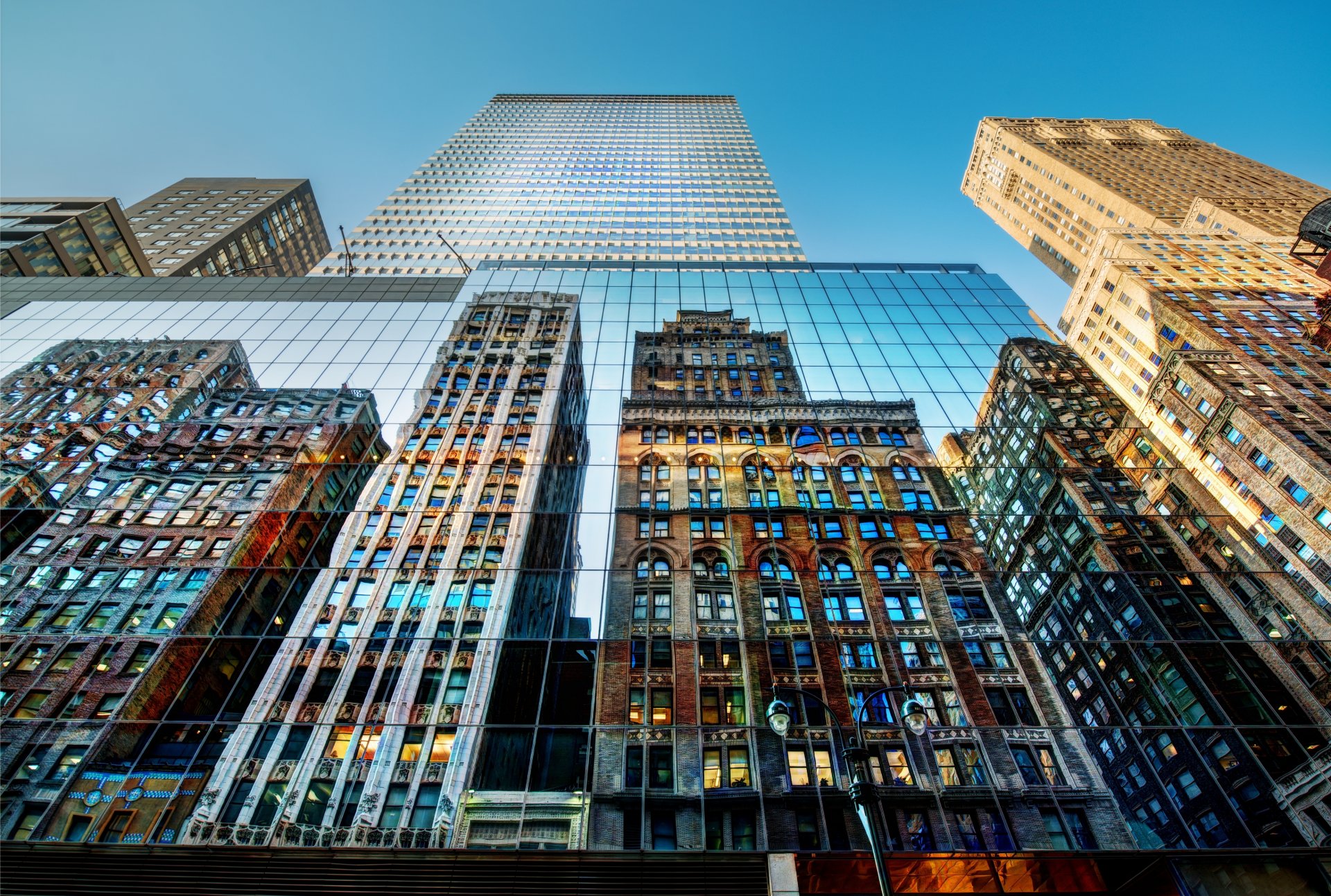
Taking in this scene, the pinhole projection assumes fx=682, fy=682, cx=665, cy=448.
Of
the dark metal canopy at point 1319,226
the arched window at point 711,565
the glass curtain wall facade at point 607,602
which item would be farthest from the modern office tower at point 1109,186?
the arched window at point 711,565

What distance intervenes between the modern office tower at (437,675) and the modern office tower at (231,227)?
259 feet

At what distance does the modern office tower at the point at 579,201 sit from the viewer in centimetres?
8738

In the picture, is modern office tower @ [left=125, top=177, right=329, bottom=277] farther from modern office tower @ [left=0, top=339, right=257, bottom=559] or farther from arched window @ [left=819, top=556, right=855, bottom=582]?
arched window @ [left=819, top=556, right=855, bottom=582]

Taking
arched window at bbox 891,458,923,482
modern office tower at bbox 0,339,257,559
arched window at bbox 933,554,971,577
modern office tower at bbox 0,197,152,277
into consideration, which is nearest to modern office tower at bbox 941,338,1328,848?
arched window at bbox 891,458,923,482

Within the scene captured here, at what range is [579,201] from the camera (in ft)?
324

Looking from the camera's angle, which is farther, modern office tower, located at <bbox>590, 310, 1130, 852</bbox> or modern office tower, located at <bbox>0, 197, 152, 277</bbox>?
modern office tower, located at <bbox>0, 197, 152, 277</bbox>

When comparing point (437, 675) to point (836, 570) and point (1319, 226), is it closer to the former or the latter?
point (836, 570)

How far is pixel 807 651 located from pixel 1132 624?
15.8m

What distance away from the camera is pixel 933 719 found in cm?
2297

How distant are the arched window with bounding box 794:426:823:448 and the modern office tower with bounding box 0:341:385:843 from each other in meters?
18.8

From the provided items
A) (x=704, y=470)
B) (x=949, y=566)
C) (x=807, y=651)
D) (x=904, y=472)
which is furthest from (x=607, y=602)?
(x=904, y=472)

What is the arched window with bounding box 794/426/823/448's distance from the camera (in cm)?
3078

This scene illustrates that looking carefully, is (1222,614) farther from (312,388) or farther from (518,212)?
(518,212)

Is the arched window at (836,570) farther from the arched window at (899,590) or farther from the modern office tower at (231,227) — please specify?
the modern office tower at (231,227)
